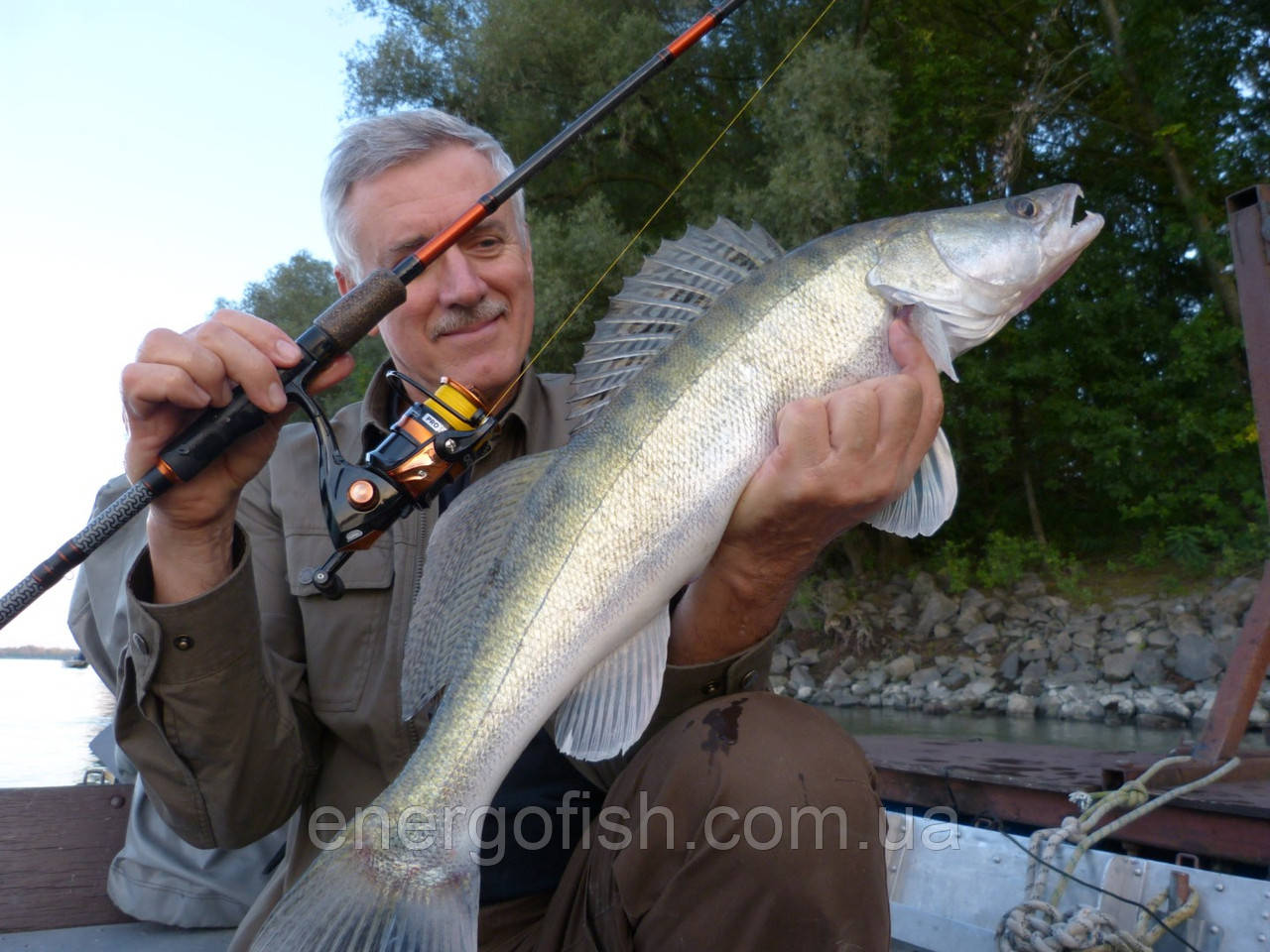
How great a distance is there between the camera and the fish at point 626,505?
5.26 feet

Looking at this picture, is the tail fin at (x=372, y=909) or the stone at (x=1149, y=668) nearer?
the tail fin at (x=372, y=909)

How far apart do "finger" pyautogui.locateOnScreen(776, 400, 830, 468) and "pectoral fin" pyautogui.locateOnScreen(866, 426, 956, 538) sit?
288mm

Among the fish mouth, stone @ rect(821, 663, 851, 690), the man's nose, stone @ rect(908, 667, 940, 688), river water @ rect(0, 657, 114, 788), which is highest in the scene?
the fish mouth

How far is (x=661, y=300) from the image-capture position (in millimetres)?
2098

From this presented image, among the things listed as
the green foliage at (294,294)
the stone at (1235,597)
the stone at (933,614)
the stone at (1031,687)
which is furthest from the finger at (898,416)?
the green foliage at (294,294)

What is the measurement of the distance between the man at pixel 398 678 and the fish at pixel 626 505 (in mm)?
105

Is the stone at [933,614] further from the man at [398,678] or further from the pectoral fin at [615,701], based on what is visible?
the pectoral fin at [615,701]

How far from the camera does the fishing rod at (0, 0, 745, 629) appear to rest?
1.75 m

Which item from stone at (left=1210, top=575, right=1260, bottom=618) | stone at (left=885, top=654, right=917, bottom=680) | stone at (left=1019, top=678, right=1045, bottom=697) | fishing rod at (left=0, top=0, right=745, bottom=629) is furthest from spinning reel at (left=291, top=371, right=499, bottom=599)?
stone at (left=885, top=654, right=917, bottom=680)

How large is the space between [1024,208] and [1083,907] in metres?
1.70

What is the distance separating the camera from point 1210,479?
1477cm

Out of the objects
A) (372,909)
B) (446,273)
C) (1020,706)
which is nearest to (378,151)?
(446,273)

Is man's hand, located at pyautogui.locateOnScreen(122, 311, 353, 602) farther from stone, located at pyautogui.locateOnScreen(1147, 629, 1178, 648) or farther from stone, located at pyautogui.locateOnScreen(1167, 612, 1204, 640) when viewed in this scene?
stone, located at pyautogui.locateOnScreen(1147, 629, 1178, 648)

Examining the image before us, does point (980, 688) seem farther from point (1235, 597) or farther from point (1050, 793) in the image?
point (1050, 793)
